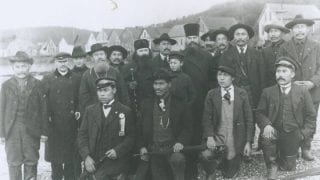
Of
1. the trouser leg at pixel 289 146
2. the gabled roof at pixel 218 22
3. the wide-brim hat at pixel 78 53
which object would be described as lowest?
the trouser leg at pixel 289 146

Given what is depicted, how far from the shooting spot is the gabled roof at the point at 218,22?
147 inches

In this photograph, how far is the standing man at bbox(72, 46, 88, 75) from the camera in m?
3.84

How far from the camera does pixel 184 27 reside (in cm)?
380

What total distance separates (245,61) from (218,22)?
2.07 feet

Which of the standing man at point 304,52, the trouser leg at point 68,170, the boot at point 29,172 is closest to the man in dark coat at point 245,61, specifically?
the standing man at point 304,52

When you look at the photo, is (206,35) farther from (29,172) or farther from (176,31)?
(29,172)

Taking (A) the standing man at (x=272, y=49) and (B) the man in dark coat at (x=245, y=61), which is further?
(A) the standing man at (x=272, y=49)

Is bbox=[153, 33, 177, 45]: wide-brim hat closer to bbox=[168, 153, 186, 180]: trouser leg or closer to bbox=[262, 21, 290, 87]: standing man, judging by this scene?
bbox=[262, 21, 290, 87]: standing man

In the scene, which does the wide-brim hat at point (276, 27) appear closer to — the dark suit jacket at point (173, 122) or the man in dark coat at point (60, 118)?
the dark suit jacket at point (173, 122)

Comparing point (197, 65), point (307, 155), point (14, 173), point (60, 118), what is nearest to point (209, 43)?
point (197, 65)

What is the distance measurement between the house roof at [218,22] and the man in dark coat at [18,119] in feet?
5.86

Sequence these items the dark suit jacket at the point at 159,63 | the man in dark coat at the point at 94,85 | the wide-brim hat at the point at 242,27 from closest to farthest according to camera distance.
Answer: the man in dark coat at the point at 94,85 < the wide-brim hat at the point at 242,27 < the dark suit jacket at the point at 159,63

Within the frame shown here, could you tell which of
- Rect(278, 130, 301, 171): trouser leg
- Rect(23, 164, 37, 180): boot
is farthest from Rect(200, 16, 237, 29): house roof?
Rect(23, 164, 37, 180): boot

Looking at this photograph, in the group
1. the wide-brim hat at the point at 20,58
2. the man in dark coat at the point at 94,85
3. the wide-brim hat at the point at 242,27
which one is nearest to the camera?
the wide-brim hat at the point at 20,58
